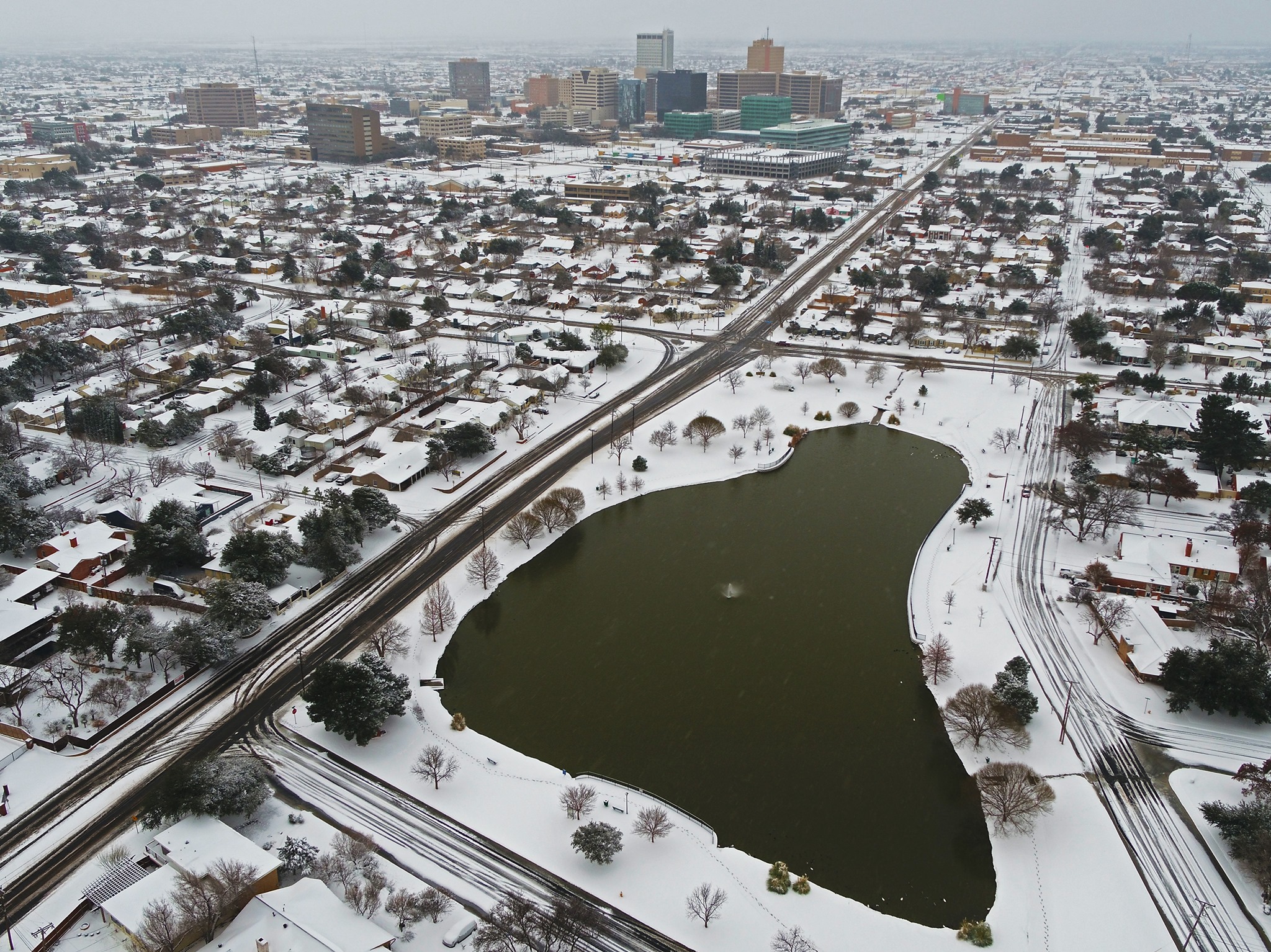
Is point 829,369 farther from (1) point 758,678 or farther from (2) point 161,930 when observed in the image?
(2) point 161,930

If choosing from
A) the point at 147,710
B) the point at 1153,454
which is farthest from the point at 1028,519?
the point at 147,710

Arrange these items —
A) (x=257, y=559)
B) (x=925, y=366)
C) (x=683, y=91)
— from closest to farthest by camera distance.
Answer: (x=257, y=559) < (x=925, y=366) < (x=683, y=91)

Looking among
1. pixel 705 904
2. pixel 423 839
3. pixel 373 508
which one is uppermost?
pixel 373 508

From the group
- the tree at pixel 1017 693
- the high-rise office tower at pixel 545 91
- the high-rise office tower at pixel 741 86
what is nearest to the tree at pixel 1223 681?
the tree at pixel 1017 693

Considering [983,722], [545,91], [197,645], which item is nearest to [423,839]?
[197,645]

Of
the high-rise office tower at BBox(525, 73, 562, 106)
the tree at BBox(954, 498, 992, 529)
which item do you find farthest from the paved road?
the high-rise office tower at BBox(525, 73, 562, 106)

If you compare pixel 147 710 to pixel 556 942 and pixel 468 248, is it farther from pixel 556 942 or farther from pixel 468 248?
pixel 468 248
